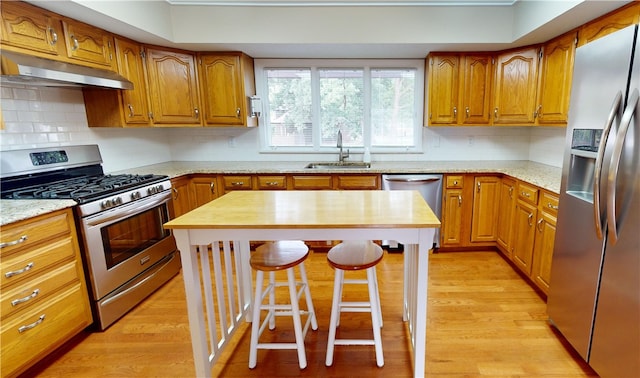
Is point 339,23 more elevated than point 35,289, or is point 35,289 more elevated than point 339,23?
point 339,23

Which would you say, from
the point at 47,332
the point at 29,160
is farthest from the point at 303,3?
the point at 47,332

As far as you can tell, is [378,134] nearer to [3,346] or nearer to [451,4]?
[451,4]

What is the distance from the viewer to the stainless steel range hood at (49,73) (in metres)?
1.74

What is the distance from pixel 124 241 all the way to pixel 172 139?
6.10ft

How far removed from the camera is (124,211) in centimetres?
222

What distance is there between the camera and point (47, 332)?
176cm

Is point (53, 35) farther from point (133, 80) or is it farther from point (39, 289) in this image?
point (39, 289)

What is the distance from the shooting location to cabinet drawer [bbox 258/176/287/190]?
3219 mm

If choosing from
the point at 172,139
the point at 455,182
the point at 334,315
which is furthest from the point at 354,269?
the point at 172,139

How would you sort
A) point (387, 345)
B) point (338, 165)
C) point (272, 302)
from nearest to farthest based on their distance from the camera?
point (387, 345), point (272, 302), point (338, 165)

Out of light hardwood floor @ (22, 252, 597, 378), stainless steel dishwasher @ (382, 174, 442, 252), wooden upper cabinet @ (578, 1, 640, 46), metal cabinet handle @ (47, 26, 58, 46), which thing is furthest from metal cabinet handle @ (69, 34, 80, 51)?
wooden upper cabinet @ (578, 1, 640, 46)

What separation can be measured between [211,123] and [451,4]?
2577 millimetres

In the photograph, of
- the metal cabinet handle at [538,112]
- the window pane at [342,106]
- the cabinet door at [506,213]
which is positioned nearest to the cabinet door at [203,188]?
the window pane at [342,106]

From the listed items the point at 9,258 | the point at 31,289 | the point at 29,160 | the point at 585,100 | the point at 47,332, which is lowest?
the point at 47,332
